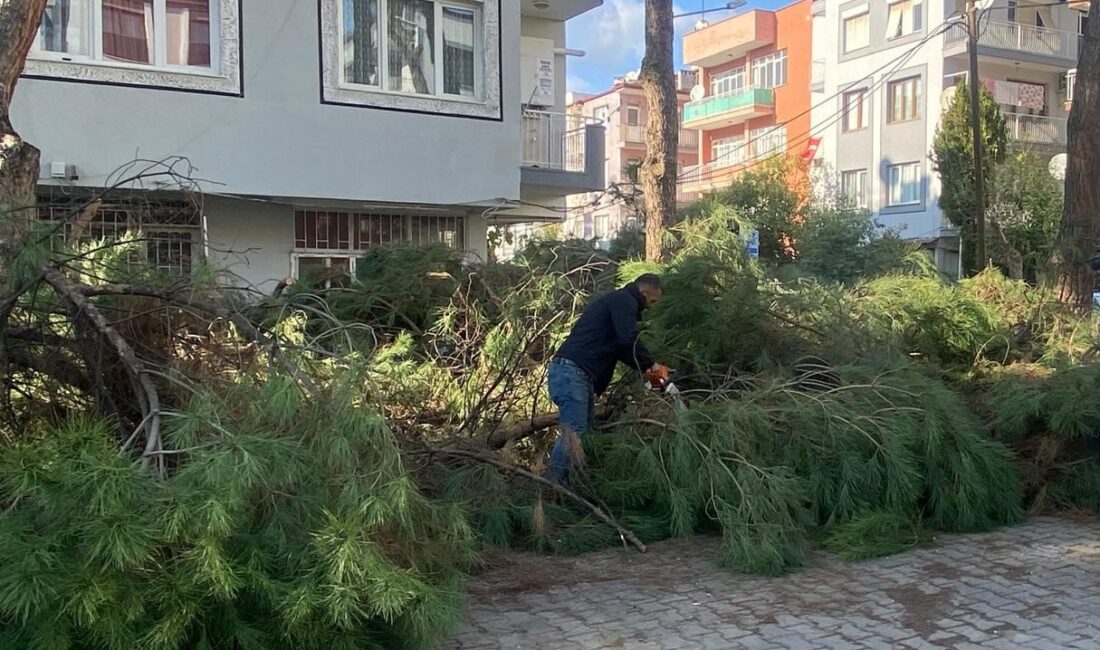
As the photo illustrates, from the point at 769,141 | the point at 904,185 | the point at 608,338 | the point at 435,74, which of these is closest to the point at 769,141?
the point at 769,141

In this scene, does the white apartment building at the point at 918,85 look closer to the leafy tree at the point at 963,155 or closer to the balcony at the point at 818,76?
the balcony at the point at 818,76

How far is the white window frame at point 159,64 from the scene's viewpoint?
11.5 m

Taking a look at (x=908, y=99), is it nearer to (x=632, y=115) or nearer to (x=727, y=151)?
(x=727, y=151)

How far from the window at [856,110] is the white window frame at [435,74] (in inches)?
→ 956

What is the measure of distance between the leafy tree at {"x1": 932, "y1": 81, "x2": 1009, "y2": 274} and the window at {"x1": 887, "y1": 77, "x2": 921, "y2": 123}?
4.24m

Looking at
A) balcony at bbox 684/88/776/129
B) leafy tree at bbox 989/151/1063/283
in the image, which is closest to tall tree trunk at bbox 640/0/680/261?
leafy tree at bbox 989/151/1063/283

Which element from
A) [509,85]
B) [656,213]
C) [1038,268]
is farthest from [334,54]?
[1038,268]

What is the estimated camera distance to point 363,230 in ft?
49.0

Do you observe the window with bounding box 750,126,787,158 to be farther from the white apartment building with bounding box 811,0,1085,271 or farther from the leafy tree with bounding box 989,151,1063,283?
the leafy tree with bounding box 989,151,1063,283

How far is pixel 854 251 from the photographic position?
866 inches

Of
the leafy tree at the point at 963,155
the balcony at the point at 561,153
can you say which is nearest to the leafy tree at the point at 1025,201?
the leafy tree at the point at 963,155

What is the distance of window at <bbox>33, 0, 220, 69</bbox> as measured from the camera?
38.3ft

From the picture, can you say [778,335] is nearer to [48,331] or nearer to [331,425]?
[331,425]

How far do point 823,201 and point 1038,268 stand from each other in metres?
22.9
